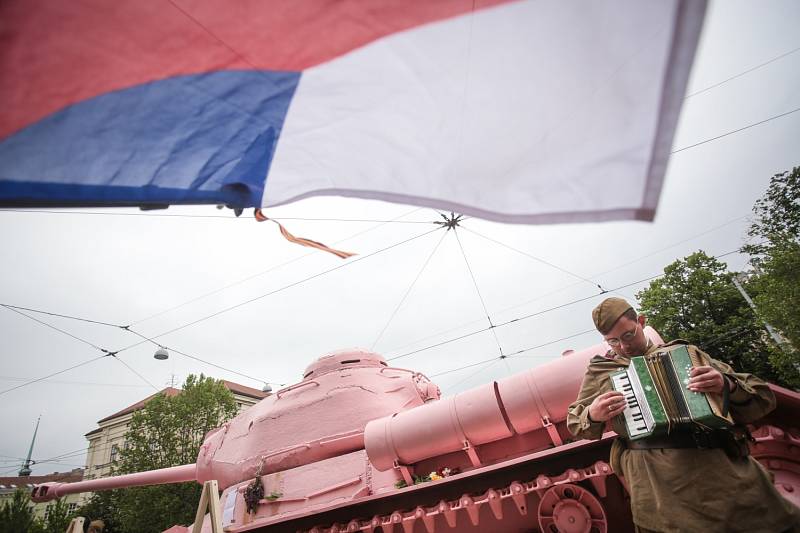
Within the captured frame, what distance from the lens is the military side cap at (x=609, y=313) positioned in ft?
8.06

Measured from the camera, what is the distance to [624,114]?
3.90 feet

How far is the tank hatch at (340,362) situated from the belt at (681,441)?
6.05 m

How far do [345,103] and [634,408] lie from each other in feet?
7.34

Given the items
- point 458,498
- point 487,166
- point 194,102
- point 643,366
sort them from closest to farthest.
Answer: point 487,166
point 194,102
point 643,366
point 458,498

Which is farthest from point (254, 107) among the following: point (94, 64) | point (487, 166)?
point (487, 166)

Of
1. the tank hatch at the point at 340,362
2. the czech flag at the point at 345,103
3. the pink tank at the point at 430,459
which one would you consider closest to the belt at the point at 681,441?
the czech flag at the point at 345,103

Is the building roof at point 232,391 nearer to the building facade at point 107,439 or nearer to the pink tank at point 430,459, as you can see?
the building facade at point 107,439

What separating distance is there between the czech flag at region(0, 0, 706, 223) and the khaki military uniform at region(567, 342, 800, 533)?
1643 millimetres

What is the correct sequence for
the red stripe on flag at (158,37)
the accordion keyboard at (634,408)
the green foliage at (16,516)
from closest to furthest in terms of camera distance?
the red stripe on flag at (158,37) < the accordion keyboard at (634,408) < the green foliage at (16,516)

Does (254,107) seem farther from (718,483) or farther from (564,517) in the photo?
(564,517)

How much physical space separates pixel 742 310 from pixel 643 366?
26802 millimetres

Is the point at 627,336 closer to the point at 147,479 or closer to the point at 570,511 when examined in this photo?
the point at 570,511

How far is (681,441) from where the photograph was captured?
2125 millimetres

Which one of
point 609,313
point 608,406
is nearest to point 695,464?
point 608,406
